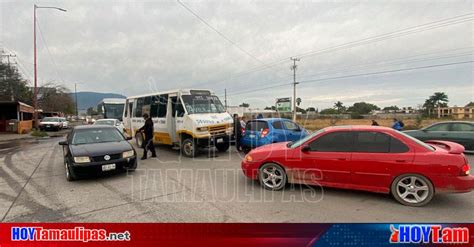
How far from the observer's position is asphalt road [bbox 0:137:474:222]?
12.9ft

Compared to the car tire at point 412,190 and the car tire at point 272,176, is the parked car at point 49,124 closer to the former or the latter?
the car tire at point 272,176

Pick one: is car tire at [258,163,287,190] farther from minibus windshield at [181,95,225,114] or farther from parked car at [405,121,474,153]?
parked car at [405,121,474,153]

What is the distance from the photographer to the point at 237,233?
8.98 feet

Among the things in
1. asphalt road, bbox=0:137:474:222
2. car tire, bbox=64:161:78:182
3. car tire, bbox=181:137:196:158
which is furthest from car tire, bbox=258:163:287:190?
car tire, bbox=64:161:78:182

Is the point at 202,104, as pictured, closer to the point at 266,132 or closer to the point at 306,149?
the point at 266,132

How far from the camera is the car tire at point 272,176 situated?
17.1 feet

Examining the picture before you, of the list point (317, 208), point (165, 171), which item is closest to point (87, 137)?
point (165, 171)

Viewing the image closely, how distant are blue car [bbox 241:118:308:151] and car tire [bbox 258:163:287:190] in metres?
3.86

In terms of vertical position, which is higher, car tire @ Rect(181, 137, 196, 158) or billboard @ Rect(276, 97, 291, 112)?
billboard @ Rect(276, 97, 291, 112)

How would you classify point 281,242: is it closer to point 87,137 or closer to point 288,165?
point 288,165

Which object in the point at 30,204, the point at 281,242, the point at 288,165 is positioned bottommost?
the point at 30,204

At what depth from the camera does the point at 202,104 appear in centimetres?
968

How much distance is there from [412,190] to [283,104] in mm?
32834

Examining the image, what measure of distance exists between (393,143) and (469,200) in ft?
5.75
